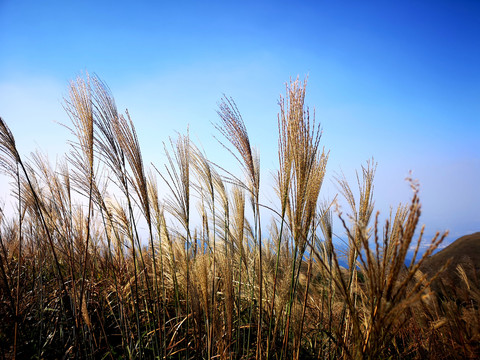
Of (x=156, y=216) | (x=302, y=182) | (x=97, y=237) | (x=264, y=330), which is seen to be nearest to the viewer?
(x=302, y=182)

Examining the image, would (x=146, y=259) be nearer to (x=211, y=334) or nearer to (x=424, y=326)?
(x=211, y=334)

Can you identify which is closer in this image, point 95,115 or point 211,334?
point 95,115

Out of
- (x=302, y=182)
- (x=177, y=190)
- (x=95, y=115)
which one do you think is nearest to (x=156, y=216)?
(x=177, y=190)

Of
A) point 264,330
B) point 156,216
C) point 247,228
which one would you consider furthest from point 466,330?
point 156,216

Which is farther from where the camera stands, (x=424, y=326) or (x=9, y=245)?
A: (x=9, y=245)

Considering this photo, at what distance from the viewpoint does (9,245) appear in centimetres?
367

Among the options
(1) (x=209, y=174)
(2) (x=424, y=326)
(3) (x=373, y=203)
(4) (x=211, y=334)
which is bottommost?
(2) (x=424, y=326)

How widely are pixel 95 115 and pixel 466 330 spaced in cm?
246

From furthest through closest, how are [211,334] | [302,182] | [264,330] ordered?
[264,330] < [211,334] < [302,182]

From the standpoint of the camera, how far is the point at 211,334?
7.09 feet

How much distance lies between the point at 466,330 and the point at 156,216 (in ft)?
6.86

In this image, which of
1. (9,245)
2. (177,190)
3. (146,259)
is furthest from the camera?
(146,259)

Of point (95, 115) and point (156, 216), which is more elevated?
point (95, 115)

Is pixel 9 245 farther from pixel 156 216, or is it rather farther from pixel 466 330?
pixel 466 330
